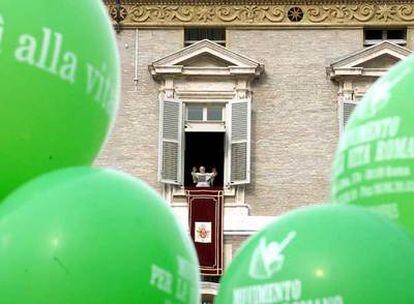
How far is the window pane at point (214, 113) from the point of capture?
51.3 feet

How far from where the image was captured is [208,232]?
14938 millimetres

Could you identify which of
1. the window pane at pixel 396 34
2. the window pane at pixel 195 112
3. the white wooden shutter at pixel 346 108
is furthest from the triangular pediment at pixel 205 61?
the window pane at pixel 396 34

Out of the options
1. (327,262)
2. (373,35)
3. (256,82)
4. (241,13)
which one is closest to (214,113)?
(256,82)

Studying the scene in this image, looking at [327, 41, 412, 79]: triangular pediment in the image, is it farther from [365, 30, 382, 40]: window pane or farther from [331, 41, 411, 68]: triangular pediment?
[365, 30, 382, 40]: window pane

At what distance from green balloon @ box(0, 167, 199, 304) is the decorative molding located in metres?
12.2

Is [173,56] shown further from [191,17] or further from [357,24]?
[357,24]

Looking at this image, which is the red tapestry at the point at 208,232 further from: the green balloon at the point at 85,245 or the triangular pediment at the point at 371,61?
the green balloon at the point at 85,245

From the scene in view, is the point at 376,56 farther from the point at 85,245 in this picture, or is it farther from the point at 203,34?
the point at 85,245

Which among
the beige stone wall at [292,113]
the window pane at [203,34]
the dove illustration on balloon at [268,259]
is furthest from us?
the window pane at [203,34]

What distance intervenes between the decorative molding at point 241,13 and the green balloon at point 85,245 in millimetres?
12234

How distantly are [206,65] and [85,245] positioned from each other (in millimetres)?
12150

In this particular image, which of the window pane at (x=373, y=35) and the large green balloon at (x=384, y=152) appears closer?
the large green balloon at (x=384, y=152)

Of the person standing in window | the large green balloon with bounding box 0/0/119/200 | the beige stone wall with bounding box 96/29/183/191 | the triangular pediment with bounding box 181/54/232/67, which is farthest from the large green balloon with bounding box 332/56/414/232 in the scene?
the triangular pediment with bounding box 181/54/232/67

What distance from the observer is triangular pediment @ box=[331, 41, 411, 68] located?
50.4 feet
